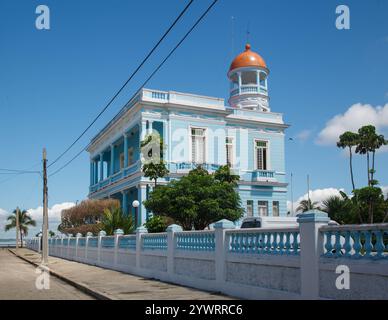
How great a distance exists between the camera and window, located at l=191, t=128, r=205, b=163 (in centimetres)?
3297

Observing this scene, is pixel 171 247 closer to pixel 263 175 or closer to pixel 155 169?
pixel 155 169

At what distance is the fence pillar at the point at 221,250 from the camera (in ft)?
37.3

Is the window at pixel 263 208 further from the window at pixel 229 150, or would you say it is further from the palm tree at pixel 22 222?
the palm tree at pixel 22 222

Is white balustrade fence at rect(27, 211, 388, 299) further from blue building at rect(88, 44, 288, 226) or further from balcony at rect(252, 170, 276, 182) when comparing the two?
balcony at rect(252, 170, 276, 182)

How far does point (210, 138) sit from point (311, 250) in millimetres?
24982

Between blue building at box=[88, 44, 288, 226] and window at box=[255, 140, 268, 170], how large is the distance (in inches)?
2.9

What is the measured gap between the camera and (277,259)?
9336mm

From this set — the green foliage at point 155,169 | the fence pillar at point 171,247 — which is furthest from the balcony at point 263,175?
the fence pillar at point 171,247

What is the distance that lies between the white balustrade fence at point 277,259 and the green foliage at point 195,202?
7590 millimetres

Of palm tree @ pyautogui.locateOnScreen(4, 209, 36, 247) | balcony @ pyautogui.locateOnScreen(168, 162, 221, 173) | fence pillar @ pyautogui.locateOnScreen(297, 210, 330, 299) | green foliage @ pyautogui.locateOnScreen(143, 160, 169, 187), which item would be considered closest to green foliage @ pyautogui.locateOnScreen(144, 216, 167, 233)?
green foliage @ pyautogui.locateOnScreen(143, 160, 169, 187)
